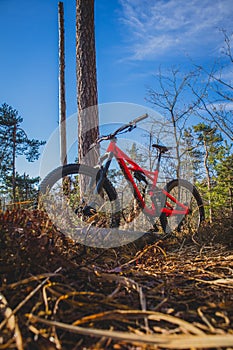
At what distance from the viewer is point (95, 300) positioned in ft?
2.74

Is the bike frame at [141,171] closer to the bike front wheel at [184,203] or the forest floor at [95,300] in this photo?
the bike front wheel at [184,203]

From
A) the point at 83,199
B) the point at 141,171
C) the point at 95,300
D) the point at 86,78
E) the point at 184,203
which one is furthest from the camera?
the point at 86,78

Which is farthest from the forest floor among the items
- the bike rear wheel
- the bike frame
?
the bike frame

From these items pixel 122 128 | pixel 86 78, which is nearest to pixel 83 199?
pixel 122 128

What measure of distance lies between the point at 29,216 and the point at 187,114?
984 centimetres

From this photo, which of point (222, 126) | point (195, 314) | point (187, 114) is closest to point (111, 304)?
point (195, 314)

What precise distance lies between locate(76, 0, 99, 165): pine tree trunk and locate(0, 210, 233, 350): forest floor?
101 inches

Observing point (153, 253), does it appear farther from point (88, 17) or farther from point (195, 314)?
point (88, 17)

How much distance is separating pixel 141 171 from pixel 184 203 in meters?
0.93

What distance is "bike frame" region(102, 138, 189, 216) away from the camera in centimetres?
288

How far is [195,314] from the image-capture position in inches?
32.1

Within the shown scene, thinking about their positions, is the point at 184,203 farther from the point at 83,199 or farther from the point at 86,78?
the point at 86,78

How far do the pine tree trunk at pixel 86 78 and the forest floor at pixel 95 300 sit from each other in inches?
101

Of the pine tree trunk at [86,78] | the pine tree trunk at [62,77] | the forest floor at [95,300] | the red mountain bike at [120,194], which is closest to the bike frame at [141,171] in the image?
the red mountain bike at [120,194]
